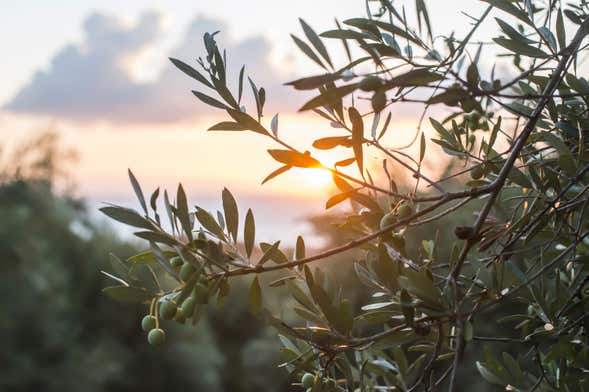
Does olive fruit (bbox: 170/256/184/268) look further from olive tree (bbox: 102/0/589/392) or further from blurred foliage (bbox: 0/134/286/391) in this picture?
blurred foliage (bbox: 0/134/286/391)

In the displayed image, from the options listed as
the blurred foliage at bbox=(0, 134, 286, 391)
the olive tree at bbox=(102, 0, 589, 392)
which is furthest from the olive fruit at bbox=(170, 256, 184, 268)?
the blurred foliage at bbox=(0, 134, 286, 391)

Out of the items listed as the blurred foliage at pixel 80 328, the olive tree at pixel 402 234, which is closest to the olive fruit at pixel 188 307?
the olive tree at pixel 402 234

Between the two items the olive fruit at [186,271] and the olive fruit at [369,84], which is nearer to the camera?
the olive fruit at [369,84]

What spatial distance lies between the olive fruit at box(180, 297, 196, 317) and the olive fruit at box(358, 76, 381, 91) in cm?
21

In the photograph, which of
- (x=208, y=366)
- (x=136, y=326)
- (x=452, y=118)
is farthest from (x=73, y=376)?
(x=452, y=118)

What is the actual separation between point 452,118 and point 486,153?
15 cm

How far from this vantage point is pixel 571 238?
2.57 feet

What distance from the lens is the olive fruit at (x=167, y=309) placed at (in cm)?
57

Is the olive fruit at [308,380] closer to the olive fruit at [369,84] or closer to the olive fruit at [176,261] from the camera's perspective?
the olive fruit at [176,261]

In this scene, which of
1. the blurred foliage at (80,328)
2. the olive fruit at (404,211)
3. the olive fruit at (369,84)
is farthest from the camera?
the blurred foliage at (80,328)

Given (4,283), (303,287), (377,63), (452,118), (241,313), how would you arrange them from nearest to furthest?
(377,63) < (303,287) < (452,118) < (4,283) < (241,313)

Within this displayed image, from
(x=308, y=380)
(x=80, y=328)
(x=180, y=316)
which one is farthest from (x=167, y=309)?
(x=80, y=328)

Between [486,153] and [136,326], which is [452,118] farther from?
[136,326]

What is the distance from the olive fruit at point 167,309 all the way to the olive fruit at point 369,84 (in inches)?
9.4
